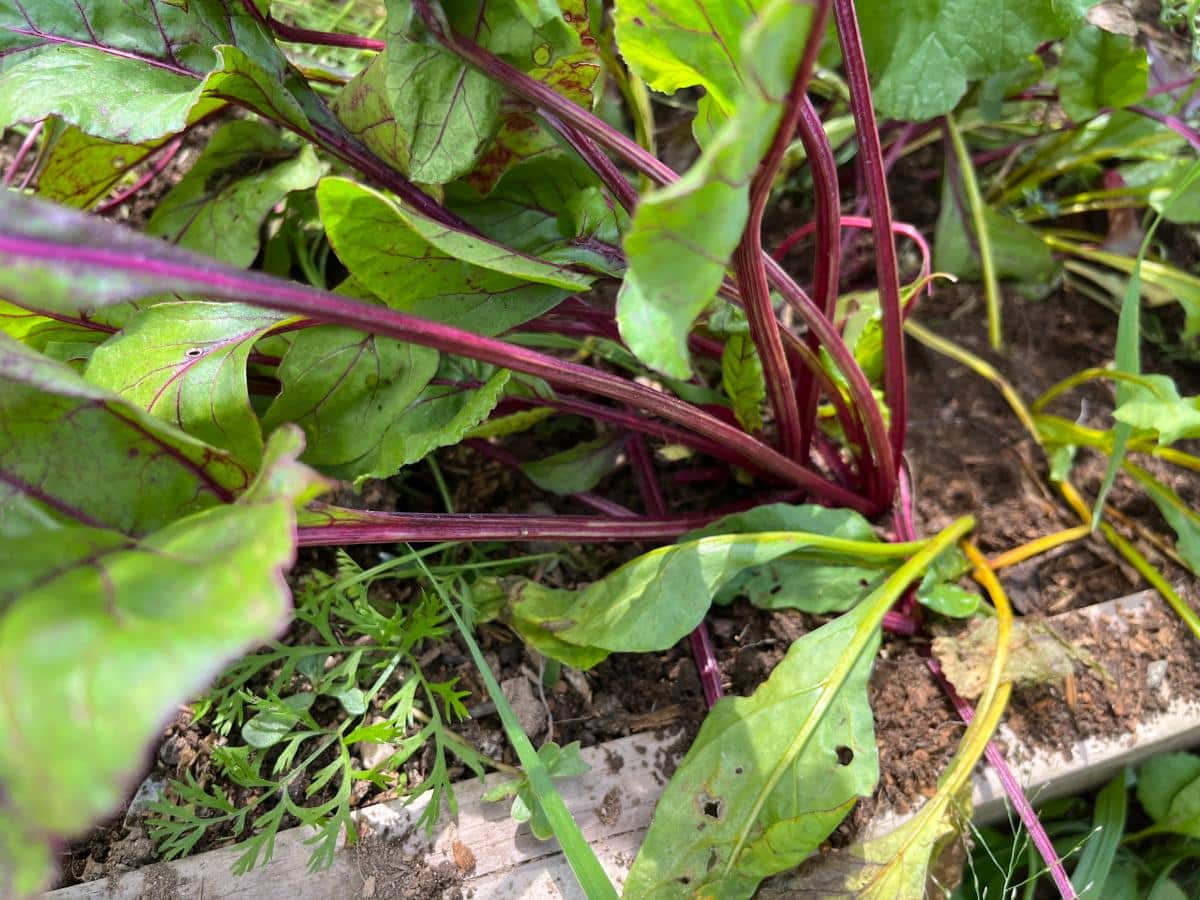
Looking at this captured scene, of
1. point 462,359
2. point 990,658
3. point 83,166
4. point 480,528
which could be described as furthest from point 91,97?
point 990,658

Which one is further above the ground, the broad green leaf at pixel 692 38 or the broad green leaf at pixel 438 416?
the broad green leaf at pixel 692 38

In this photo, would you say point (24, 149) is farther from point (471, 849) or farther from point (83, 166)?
point (471, 849)

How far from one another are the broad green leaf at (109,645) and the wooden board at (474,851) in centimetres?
52

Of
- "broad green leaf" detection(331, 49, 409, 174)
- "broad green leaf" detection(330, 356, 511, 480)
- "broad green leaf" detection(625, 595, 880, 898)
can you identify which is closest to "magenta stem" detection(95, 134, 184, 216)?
"broad green leaf" detection(331, 49, 409, 174)

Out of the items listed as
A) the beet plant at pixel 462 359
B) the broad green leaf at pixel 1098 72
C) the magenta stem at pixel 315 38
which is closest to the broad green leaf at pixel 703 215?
the beet plant at pixel 462 359

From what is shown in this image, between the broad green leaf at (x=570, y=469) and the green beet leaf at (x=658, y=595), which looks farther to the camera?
the broad green leaf at (x=570, y=469)

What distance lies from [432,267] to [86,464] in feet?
1.29

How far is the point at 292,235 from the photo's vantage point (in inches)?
52.9

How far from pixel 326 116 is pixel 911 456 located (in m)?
1.11

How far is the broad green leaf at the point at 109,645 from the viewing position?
0.47m

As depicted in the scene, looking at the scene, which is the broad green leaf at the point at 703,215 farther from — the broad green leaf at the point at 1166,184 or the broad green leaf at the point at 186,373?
the broad green leaf at the point at 1166,184

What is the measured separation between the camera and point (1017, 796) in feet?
3.58

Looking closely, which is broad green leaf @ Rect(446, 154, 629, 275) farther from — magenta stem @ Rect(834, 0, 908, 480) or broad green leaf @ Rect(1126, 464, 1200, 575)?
broad green leaf @ Rect(1126, 464, 1200, 575)

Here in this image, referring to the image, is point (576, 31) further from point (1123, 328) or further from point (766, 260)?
point (1123, 328)
